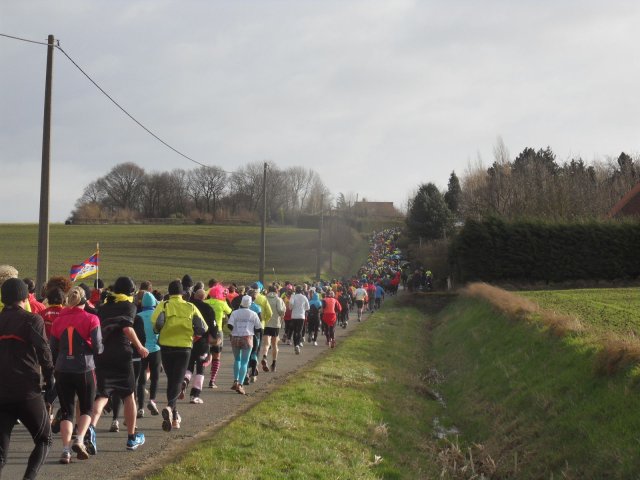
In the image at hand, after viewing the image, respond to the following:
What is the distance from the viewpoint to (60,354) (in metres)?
8.07

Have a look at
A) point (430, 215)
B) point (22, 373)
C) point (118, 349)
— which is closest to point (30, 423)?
point (22, 373)

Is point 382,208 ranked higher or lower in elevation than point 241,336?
higher

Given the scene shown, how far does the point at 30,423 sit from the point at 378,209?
166 metres

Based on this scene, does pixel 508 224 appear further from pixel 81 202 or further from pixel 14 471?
pixel 81 202

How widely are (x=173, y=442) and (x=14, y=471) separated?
6.83ft

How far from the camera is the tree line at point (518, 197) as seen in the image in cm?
5747

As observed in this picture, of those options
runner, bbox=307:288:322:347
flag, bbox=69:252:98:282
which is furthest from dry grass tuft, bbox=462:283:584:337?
flag, bbox=69:252:98:282

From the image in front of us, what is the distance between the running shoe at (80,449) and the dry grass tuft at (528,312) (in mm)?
9013

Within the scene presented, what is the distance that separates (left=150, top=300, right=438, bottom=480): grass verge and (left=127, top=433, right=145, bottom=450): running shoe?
758 millimetres

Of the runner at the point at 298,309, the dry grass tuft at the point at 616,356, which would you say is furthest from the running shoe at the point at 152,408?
the runner at the point at 298,309

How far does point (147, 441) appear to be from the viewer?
9.42 metres

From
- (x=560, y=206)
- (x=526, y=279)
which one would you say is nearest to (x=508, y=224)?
(x=526, y=279)

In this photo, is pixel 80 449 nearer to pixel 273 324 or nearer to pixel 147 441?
pixel 147 441

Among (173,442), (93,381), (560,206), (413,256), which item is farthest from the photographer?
(413,256)
